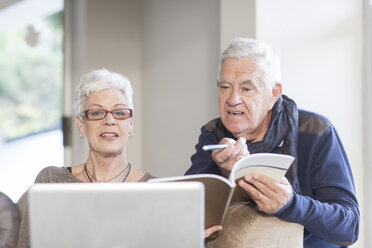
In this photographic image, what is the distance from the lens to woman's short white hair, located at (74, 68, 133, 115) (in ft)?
7.22

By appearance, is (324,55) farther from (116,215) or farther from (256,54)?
(116,215)

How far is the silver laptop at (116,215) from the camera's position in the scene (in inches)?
50.4

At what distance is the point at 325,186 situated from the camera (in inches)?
79.0

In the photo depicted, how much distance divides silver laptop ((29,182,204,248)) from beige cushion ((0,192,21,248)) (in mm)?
812

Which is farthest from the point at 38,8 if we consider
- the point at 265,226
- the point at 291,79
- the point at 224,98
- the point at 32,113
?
the point at 265,226

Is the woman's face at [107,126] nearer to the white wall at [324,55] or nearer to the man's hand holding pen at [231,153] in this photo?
the man's hand holding pen at [231,153]

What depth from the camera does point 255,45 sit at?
2135mm

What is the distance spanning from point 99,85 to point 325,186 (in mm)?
938

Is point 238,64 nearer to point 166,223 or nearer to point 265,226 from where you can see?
point 265,226

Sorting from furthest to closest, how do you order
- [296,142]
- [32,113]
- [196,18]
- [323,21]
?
[32,113]
[196,18]
[323,21]
[296,142]

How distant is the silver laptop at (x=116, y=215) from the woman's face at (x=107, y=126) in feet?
2.90

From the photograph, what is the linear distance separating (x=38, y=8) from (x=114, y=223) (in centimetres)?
321

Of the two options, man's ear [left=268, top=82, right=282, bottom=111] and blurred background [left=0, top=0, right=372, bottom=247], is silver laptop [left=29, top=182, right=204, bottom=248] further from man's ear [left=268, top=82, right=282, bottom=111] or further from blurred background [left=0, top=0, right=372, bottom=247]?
blurred background [left=0, top=0, right=372, bottom=247]

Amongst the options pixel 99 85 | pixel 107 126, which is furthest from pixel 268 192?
pixel 99 85
